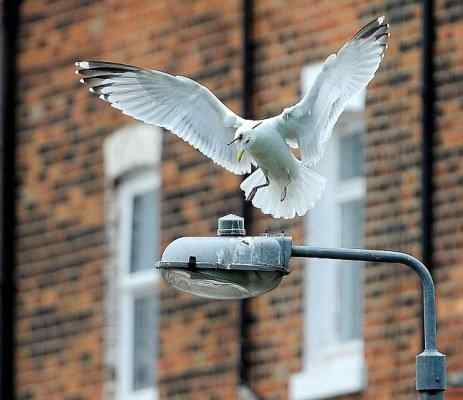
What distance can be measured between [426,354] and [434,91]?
5319 millimetres

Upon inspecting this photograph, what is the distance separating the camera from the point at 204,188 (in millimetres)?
16719

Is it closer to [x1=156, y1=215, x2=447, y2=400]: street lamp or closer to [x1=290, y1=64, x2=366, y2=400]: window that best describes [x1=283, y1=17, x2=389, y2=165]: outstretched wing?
[x1=156, y1=215, x2=447, y2=400]: street lamp

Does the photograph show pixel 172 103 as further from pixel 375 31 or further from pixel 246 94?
pixel 246 94

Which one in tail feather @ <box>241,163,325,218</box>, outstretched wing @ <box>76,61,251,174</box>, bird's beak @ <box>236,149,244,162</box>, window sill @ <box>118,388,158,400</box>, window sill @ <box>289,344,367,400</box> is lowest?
window sill @ <box>118,388,158,400</box>

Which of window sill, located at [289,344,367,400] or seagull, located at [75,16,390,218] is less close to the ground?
seagull, located at [75,16,390,218]

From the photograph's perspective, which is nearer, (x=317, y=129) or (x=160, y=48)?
(x=317, y=129)

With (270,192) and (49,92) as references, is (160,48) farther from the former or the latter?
(270,192)

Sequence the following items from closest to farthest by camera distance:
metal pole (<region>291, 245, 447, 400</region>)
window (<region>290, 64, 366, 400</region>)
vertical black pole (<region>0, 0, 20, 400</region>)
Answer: metal pole (<region>291, 245, 447, 400</region>) < window (<region>290, 64, 366, 400</region>) < vertical black pole (<region>0, 0, 20, 400</region>)

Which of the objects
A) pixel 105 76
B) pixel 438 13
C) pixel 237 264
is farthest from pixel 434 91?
pixel 237 264

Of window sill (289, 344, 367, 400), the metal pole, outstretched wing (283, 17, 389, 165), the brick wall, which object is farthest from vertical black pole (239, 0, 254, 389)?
the metal pole

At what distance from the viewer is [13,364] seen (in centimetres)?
1811

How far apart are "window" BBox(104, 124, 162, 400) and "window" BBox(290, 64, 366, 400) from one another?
5.80ft

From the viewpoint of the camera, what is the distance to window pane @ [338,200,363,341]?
51.5 ft

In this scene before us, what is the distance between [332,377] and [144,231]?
2677mm
